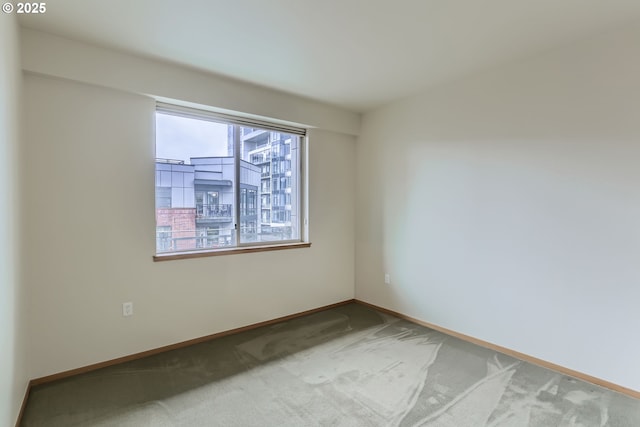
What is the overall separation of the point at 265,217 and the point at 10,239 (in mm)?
2143

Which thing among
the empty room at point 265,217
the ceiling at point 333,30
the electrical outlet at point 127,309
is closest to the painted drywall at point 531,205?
the empty room at point 265,217

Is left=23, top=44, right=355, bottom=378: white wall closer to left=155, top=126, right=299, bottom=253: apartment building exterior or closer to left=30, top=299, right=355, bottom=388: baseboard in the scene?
left=30, top=299, right=355, bottom=388: baseboard

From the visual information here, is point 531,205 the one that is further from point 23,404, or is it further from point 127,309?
point 23,404

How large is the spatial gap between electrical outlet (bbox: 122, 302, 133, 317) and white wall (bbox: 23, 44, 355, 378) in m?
0.04

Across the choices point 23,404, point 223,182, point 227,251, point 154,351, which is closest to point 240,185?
point 223,182

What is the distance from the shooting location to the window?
2.91 metres

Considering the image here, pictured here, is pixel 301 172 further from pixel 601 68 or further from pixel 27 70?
pixel 601 68

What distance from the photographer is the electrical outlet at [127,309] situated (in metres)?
2.59

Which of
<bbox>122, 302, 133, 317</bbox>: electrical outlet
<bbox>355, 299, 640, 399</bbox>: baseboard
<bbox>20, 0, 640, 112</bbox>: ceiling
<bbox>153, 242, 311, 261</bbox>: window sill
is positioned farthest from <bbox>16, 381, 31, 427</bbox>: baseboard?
<bbox>355, 299, 640, 399</bbox>: baseboard

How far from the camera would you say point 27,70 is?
2.14 metres

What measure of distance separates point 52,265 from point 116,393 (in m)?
1.02

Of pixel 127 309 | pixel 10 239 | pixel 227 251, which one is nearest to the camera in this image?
pixel 10 239

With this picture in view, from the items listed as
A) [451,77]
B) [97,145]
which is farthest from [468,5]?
[97,145]

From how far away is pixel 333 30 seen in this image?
2.19 meters
